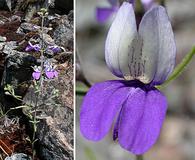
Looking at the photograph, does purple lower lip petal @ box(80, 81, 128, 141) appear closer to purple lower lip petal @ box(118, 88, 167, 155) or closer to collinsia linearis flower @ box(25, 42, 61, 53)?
purple lower lip petal @ box(118, 88, 167, 155)

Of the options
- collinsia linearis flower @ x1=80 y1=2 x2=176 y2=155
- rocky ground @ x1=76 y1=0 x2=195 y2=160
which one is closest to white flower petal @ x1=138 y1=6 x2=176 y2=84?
collinsia linearis flower @ x1=80 y1=2 x2=176 y2=155

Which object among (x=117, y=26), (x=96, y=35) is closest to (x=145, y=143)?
(x=117, y=26)

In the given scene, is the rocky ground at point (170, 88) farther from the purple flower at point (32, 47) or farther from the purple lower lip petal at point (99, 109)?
the purple lower lip petal at point (99, 109)

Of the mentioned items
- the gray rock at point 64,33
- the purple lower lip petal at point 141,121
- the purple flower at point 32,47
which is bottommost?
the purple lower lip petal at point 141,121

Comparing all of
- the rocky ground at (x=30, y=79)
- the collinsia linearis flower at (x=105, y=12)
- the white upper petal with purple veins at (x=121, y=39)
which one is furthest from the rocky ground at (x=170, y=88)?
the white upper petal with purple veins at (x=121, y=39)

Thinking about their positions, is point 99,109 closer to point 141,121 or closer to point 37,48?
point 141,121

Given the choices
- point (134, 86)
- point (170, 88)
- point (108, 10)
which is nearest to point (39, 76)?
point (134, 86)

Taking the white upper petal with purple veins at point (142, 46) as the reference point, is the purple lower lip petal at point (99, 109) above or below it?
below
